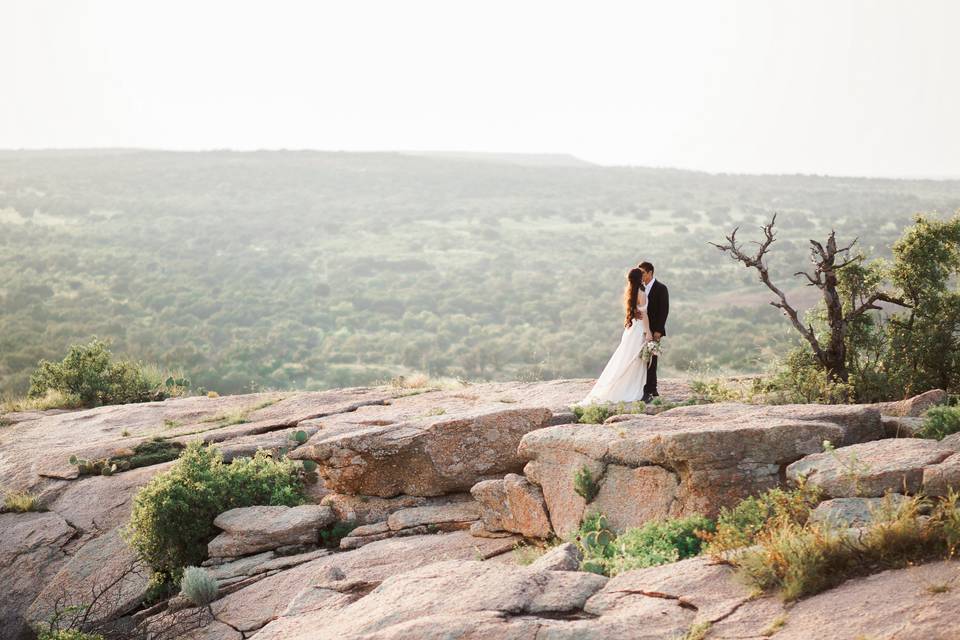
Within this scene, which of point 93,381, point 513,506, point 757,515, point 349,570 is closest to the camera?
point 757,515

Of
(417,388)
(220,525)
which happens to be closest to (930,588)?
(220,525)

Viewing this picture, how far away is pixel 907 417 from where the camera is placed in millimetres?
9016

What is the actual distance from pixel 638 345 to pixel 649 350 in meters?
0.26

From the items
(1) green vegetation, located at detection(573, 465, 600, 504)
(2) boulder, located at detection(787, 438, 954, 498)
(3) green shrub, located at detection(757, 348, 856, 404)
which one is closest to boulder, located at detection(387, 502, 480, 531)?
(1) green vegetation, located at detection(573, 465, 600, 504)

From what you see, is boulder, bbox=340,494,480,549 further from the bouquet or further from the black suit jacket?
the black suit jacket

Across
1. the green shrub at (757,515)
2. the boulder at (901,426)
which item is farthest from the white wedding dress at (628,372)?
the green shrub at (757,515)

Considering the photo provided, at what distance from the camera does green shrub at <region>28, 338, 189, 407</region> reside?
63.9ft

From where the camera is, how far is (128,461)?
45.0 feet

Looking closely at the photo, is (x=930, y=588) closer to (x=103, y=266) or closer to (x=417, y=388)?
(x=417, y=388)

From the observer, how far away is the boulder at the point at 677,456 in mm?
8359

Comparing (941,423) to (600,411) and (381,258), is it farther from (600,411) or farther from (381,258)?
(381,258)

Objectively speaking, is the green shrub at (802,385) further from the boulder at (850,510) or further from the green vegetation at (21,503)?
the green vegetation at (21,503)

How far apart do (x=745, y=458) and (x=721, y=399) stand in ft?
14.2

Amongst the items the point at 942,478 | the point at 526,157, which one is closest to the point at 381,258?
the point at 942,478
